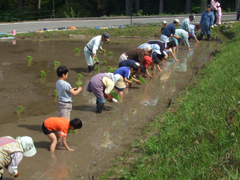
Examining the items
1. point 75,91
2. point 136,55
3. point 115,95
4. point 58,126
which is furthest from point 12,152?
point 136,55

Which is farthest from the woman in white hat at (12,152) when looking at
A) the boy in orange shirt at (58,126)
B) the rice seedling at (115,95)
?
the rice seedling at (115,95)

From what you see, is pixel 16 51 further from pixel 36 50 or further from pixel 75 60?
pixel 75 60

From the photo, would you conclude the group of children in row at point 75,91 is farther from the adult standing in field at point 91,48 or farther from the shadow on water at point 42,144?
the shadow on water at point 42,144

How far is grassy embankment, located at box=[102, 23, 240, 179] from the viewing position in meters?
3.63

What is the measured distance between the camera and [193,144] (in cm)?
432

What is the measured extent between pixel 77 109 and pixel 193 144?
137 inches

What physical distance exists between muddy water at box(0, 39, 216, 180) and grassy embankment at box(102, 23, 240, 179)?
42 cm

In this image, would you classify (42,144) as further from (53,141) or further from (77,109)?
(77,109)

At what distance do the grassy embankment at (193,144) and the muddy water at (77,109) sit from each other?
0.42 m

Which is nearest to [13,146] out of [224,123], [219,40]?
[224,123]

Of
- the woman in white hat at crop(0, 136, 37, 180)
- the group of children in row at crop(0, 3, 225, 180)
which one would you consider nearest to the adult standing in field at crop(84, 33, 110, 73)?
the group of children in row at crop(0, 3, 225, 180)

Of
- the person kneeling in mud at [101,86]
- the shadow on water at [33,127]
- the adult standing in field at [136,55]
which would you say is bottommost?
the shadow on water at [33,127]

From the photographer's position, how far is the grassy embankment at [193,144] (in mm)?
3627

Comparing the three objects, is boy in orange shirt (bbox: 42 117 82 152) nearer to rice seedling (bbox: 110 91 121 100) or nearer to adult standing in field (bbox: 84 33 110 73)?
rice seedling (bbox: 110 91 121 100)
